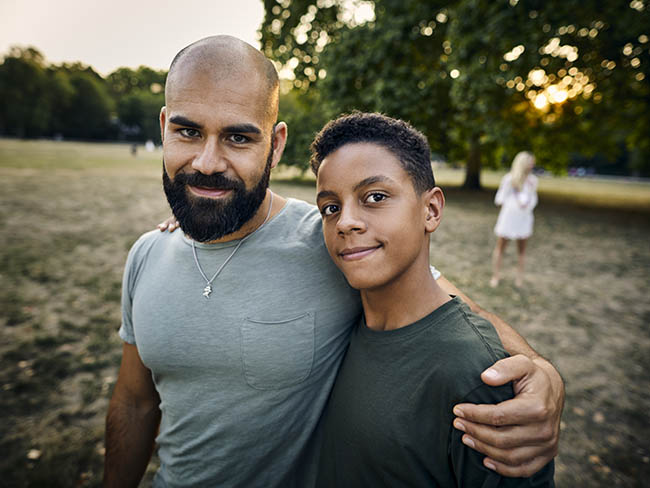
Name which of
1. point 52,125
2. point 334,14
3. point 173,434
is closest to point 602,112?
point 334,14

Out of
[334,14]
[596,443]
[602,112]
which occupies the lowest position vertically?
[596,443]

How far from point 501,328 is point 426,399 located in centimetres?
66

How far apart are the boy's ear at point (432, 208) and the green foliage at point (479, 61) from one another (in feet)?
39.0

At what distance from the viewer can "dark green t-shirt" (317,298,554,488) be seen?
1179 millimetres

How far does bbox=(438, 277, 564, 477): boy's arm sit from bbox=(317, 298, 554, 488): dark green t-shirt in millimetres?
44

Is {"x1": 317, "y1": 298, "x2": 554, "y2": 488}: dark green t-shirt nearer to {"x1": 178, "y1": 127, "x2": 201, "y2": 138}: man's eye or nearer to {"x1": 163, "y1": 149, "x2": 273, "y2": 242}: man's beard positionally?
{"x1": 163, "y1": 149, "x2": 273, "y2": 242}: man's beard

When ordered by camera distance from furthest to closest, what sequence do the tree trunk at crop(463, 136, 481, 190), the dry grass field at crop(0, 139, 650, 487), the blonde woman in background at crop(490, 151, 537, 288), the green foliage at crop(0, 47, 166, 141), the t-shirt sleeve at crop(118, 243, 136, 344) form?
the green foliage at crop(0, 47, 166, 141)
the tree trunk at crop(463, 136, 481, 190)
the blonde woman in background at crop(490, 151, 537, 288)
the dry grass field at crop(0, 139, 650, 487)
the t-shirt sleeve at crop(118, 243, 136, 344)

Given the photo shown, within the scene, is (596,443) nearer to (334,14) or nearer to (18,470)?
(18,470)

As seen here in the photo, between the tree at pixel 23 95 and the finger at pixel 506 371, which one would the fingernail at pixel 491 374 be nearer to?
the finger at pixel 506 371

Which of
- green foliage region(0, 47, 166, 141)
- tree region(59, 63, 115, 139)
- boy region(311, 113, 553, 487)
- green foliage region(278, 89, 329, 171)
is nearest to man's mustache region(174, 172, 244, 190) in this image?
boy region(311, 113, 553, 487)

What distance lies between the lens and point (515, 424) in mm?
1130

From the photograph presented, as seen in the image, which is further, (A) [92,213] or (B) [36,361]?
(A) [92,213]

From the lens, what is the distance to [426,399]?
1.26 m

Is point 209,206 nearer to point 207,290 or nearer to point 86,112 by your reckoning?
point 207,290
